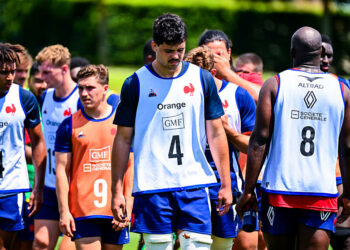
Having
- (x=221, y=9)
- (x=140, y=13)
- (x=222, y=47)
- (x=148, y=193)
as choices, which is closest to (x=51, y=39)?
(x=140, y=13)

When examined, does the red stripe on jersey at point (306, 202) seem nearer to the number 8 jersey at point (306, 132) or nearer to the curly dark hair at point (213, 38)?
the number 8 jersey at point (306, 132)

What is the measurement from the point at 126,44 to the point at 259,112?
30241mm

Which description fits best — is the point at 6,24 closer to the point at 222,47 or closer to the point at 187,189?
the point at 222,47

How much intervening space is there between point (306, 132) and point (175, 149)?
1.03m

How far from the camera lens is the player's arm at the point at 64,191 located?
6715 mm

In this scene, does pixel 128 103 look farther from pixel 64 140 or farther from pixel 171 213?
pixel 64 140

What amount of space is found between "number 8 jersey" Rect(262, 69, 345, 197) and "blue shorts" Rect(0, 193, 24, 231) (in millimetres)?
2610

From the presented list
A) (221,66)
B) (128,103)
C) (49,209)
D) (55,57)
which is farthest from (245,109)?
(55,57)

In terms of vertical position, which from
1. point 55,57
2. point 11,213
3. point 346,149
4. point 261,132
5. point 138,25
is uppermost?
point 138,25

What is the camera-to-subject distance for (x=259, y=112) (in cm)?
580

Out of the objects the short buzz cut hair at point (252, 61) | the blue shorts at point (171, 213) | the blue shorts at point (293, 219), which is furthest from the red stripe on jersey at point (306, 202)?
the short buzz cut hair at point (252, 61)

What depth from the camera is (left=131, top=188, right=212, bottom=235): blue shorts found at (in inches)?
219

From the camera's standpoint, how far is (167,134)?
5.61 meters

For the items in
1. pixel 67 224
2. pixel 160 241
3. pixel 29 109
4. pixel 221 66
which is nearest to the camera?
pixel 160 241
